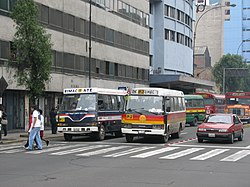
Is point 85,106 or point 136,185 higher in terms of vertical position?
point 85,106

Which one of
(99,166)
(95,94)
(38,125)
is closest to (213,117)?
(95,94)

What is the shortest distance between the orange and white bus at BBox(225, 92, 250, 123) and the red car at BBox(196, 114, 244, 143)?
80.2 ft

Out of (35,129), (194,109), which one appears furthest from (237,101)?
(35,129)

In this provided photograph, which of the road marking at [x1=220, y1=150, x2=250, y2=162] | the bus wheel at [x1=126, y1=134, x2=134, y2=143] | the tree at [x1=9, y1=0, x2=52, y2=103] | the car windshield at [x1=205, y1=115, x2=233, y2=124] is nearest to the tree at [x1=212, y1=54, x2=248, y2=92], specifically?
the car windshield at [x1=205, y1=115, x2=233, y2=124]

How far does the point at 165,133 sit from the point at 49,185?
13.2 metres

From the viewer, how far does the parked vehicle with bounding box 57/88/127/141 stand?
24750 millimetres

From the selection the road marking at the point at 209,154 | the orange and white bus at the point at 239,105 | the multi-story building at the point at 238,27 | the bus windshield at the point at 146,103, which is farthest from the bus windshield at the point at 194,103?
the multi-story building at the point at 238,27

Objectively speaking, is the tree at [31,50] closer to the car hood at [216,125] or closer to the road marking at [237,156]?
the car hood at [216,125]

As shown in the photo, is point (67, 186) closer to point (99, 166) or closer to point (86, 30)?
point (99, 166)

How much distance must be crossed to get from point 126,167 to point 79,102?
443 inches

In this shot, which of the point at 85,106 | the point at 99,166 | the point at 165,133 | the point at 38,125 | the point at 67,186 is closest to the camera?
the point at 67,186

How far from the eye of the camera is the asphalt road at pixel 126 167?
37.6 feet

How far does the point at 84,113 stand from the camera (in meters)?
24.8

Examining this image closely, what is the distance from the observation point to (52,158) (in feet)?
55.1
